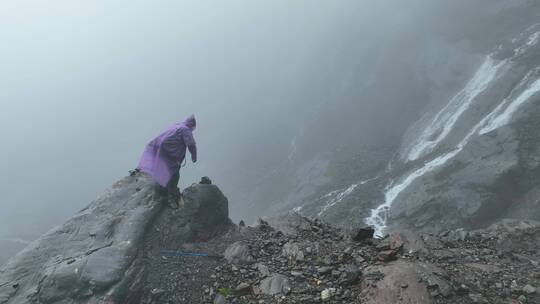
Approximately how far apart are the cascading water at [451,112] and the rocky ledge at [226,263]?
196 ft

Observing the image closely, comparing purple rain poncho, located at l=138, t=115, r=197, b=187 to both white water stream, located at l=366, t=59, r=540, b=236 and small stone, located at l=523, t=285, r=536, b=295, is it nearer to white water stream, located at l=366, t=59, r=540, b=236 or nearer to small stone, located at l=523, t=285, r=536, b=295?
small stone, located at l=523, t=285, r=536, b=295

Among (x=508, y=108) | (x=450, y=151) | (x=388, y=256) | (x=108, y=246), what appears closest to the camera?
(x=388, y=256)

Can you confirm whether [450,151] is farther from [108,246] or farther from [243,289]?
[108,246]

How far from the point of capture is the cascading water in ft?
237

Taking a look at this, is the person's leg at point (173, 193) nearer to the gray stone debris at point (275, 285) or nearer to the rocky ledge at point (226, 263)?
the rocky ledge at point (226, 263)

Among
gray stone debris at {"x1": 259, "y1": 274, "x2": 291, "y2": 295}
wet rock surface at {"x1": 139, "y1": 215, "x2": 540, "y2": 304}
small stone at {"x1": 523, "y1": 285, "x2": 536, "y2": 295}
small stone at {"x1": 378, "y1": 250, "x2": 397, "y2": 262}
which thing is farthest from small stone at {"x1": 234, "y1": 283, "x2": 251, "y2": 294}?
small stone at {"x1": 523, "y1": 285, "x2": 536, "y2": 295}

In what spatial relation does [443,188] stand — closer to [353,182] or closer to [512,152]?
[512,152]

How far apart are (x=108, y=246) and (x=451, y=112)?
254ft

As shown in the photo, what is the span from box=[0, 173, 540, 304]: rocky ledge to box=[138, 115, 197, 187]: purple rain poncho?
0.99m

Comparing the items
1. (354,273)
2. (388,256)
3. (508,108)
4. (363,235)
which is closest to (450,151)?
(508,108)

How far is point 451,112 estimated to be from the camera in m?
77.2

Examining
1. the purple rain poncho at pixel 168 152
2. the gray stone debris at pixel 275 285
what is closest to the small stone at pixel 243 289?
the gray stone debris at pixel 275 285

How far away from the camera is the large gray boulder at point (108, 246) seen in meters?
10.3

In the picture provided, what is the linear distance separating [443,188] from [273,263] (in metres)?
50.9
